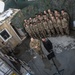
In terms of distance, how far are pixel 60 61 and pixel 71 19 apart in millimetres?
3398

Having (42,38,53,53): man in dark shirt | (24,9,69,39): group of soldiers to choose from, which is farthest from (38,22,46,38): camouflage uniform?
(42,38,53,53): man in dark shirt

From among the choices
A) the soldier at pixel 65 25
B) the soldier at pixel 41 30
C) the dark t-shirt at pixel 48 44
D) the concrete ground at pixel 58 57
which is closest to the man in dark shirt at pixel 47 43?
the dark t-shirt at pixel 48 44

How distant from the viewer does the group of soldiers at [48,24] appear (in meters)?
14.9

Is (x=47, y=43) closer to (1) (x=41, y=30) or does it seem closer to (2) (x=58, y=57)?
(2) (x=58, y=57)

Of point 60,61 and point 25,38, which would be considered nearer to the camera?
point 60,61

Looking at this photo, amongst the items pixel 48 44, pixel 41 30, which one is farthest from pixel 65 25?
pixel 48 44

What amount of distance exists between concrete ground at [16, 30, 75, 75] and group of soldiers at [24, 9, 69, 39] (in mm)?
633

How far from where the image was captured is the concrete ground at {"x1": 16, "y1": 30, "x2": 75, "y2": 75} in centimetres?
1327

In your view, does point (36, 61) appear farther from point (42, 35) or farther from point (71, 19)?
point (71, 19)

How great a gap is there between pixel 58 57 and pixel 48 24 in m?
2.70

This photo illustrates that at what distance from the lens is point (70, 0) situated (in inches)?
586

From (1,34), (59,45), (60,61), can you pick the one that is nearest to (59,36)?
(59,45)

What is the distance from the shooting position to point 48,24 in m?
15.5

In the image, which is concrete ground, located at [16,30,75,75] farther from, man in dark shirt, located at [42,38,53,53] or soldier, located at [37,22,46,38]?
man in dark shirt, located at [42,38,53,53]
